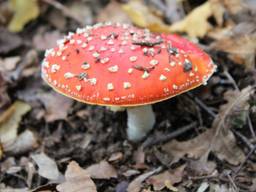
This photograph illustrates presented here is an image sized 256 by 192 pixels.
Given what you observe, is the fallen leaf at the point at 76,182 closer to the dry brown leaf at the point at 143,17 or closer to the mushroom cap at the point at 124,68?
the mushroom cap at the point at 124,68

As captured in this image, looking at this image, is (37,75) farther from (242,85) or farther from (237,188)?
(237,188)

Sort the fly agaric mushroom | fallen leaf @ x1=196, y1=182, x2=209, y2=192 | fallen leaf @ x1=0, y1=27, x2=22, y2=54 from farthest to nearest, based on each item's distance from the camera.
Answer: fallen leaf @ x1=0, y1=27, x2=22, y2=54
fallen leaf @ x1=196, y1=182, x2=209, y2=192
the fly agaric mushroom

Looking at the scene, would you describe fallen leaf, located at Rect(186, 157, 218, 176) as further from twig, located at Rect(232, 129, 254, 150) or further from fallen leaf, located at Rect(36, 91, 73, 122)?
fallen leaf, located at Rect(36, 91, 73, 122)

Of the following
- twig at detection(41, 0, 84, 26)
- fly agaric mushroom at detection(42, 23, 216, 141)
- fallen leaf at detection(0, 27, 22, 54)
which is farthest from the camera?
twig at detection(41, 0, 84, 26)

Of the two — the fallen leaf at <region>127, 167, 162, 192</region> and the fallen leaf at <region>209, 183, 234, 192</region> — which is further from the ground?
the fallen leaf at <region>209, 183, 234, 192</region>

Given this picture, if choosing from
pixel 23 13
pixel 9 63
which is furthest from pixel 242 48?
pixel 23 13

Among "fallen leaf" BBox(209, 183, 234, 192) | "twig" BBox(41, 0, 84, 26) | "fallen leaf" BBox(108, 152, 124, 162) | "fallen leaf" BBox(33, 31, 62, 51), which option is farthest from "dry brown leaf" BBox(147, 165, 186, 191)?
"twig" BBox(41, 0, 84, 26)

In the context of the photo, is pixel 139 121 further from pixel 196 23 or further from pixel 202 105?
pixel 196 23
